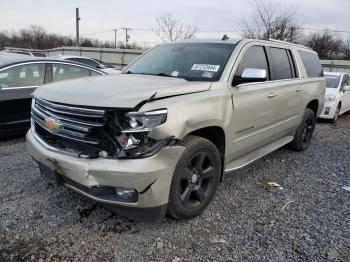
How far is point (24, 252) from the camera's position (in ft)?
9.69

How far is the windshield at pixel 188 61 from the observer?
13.0ft

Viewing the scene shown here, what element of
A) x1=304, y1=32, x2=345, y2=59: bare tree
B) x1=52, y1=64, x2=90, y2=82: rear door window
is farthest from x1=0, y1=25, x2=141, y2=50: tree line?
x1=52, y1=64, x2=90, y2=82: rear door window

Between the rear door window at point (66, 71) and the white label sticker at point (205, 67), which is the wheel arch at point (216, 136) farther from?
the rear door window at point (66, 71)

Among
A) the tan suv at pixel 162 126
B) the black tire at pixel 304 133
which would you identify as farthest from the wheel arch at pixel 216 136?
the black tire at pixel 304 133

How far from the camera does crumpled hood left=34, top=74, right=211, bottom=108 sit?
116 inches

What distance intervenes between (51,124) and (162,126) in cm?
111

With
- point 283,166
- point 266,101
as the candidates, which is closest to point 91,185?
point 266,101

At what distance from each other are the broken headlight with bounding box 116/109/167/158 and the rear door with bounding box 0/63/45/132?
3947 millimetres

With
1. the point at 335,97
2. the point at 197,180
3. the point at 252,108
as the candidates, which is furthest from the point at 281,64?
the point at 335,97

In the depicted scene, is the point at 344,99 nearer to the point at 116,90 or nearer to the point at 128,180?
the point at 116,90

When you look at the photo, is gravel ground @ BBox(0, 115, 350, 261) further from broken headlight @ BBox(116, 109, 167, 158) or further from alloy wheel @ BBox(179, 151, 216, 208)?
broken headlight @ BBox(116, 109, 167, 158)

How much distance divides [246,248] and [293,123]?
3.03m

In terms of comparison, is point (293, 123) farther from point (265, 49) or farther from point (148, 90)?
point (148, 90)

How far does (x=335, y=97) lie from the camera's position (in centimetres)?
1004
